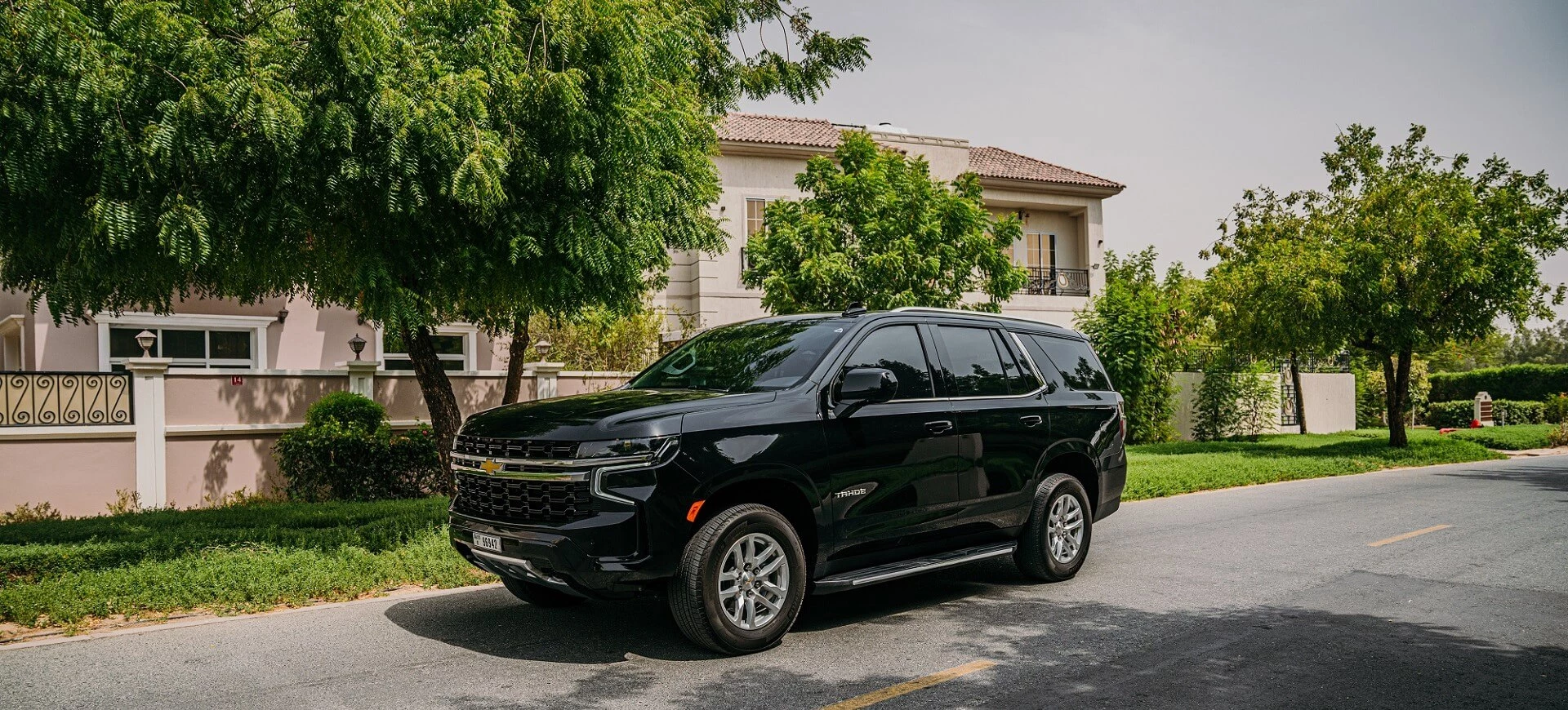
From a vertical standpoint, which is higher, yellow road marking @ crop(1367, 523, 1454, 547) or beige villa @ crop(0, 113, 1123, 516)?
beige villa @ crop(0, 113, 1123, 516)

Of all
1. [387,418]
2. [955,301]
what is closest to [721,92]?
[955,301]

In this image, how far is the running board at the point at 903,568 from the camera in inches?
249

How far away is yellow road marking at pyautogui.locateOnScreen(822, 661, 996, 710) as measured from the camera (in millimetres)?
5023

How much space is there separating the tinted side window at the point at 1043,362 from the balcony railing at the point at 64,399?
11264 mm

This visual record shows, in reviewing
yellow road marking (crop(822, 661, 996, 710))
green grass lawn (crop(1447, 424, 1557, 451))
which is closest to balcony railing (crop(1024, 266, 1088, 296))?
green grass lawn (crop(1447, 424, 1557, 451))

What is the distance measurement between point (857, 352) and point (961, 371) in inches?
40.4

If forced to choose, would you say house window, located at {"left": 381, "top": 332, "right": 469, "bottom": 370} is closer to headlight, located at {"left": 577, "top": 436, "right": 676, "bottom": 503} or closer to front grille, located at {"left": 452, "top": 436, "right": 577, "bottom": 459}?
front grille, located at {"left": 452, "top": 436, "right": 577, "bottom": 459}

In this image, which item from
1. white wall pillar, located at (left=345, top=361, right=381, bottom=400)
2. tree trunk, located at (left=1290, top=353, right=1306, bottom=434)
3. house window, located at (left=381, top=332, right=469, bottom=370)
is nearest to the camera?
white wall pillar, located at (left=345, top=361, right=381, bottom=400)

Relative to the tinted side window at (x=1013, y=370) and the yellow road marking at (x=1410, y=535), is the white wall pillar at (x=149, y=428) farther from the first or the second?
the yellow road marking at (x=1410, y=535)

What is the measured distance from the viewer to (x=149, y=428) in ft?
43.6

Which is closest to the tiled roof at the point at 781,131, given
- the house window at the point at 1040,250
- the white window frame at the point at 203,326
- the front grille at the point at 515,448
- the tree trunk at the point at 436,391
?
the house window at the point at 1040,250

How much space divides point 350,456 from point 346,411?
2.09 feet

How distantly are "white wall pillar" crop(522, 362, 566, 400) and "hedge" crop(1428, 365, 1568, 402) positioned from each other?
3281 centimetres

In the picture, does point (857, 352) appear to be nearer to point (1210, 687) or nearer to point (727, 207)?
point (1210, 687)
